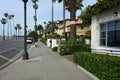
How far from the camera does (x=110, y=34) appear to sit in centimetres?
1595

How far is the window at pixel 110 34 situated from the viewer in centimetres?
1489

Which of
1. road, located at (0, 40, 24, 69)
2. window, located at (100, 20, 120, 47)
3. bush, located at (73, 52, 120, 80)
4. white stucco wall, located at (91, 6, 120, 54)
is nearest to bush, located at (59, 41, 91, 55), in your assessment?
road, located at (0, 40, 24, 69)

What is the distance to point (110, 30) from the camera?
15.8m

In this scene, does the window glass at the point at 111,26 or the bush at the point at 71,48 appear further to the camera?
the bush at the point at 71,48

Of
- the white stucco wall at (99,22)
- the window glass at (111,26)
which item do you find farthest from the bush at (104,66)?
the window glass at (111,26)

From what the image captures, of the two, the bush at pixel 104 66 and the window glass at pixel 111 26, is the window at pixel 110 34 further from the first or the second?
the bush at pixel 104 66

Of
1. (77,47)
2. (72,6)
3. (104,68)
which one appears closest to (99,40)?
(77,47)

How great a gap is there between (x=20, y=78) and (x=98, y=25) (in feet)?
24.7

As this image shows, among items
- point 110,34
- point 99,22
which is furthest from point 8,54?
point 110,34

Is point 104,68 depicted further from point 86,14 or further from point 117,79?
point 86,14

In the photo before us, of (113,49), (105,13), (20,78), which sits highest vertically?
(105,13)

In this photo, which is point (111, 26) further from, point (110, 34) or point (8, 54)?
point (8, 54)

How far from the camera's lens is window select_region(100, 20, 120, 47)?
1489 centimetres

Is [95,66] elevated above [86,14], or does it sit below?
below
